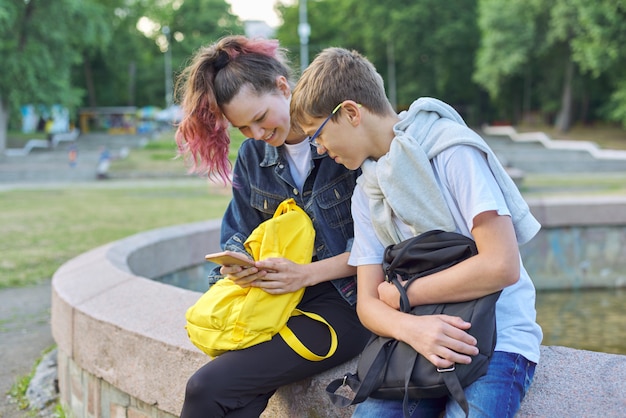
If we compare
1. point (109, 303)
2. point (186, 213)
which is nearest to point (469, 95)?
point (186, 213)

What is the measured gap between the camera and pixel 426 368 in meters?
1.97

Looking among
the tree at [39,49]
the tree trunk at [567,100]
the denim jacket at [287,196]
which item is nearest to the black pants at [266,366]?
the denim jacket at [287,196]

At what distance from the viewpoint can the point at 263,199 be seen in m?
2.88

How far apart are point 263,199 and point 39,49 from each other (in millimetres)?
31608

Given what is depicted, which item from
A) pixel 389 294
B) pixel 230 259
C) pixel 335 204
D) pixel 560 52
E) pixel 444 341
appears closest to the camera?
pixel 444 341

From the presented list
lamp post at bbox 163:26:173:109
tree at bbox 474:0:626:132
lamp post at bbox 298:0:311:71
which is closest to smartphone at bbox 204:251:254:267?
tree at bbox 474:0:626:132

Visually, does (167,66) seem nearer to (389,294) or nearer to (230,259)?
(230,259)

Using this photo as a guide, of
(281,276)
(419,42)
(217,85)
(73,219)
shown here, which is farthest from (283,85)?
(419,42)

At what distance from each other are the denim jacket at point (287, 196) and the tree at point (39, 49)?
98.7 feet

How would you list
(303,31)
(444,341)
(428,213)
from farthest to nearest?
(303,31), (428,213), (444,341)

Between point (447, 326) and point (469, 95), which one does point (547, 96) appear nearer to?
point (469, 95)

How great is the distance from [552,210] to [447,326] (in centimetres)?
553

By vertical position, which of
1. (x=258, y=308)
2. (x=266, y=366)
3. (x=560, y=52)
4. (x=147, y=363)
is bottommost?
(x=147, y=363)

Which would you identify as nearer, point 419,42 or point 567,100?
point 567,100
